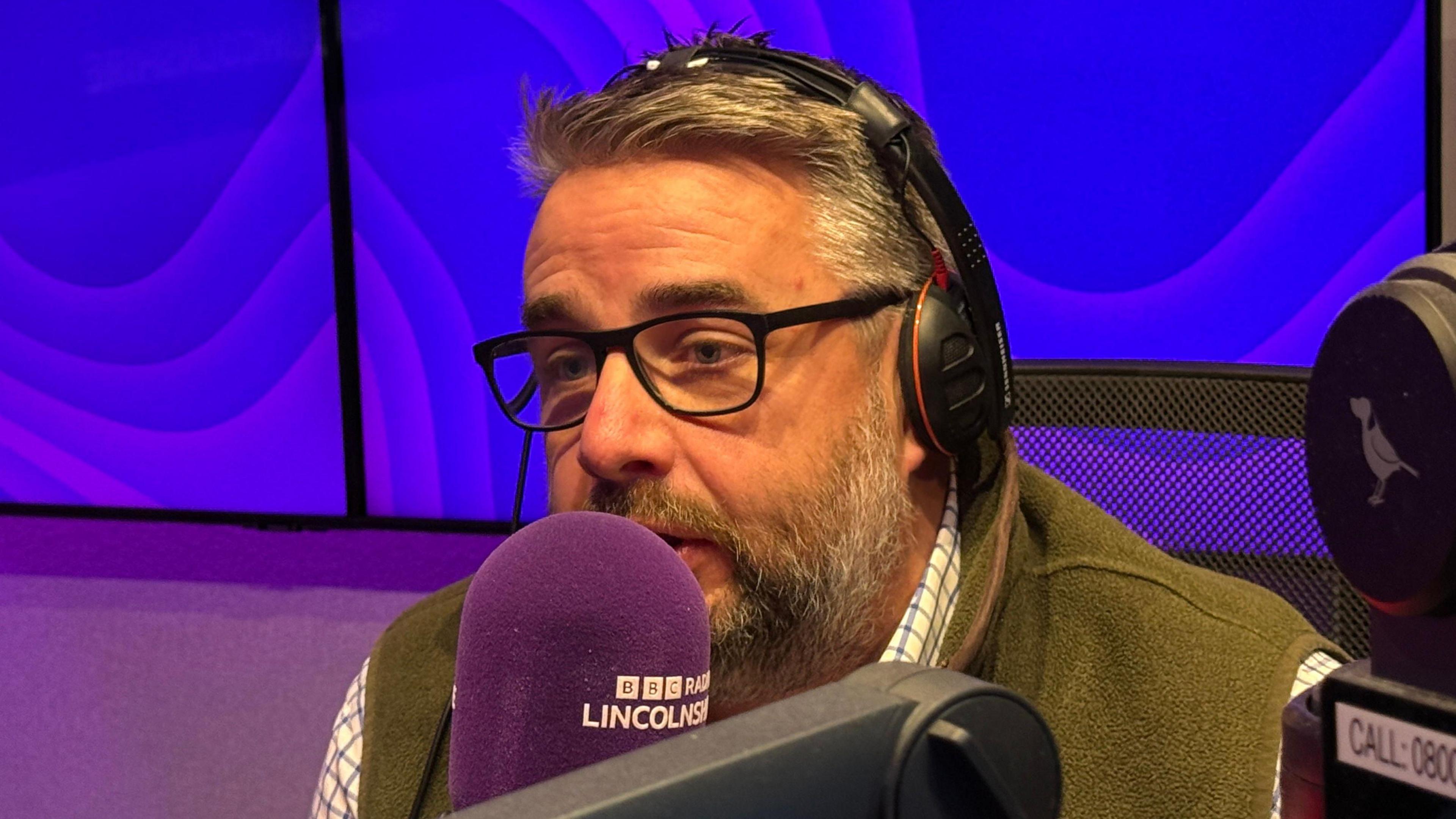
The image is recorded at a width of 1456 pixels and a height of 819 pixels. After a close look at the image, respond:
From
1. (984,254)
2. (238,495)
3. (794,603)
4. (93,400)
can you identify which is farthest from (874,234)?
(93,400)

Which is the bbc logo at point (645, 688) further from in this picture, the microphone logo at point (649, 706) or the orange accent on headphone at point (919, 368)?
the orange accent on headphone at point (919, 368)

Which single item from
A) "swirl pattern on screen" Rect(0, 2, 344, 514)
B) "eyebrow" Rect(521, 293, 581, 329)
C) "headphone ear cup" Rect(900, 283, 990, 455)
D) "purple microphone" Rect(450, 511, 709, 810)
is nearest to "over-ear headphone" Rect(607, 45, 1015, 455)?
"headphone ear cup" Rect(900, 283, 990, 455)

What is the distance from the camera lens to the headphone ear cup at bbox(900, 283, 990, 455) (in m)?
1.14

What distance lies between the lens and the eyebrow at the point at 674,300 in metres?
1.12

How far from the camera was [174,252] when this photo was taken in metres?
2.38

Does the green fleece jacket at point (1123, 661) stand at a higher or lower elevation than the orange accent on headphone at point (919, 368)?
lower

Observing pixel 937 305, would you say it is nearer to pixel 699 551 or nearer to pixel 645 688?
Answer: pixel 699 551

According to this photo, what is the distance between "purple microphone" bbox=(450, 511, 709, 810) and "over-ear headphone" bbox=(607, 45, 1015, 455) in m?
0.60

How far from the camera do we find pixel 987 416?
1167 mm

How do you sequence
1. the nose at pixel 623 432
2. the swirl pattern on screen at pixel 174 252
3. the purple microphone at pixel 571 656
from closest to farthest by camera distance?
the purple microphone at pixel 571 656
the nose at pixel 623 432
the swirl pattern on screen at pixel 174 252

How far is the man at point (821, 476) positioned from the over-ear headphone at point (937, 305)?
0.06 feet

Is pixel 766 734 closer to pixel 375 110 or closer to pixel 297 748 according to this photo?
pixel 375 110

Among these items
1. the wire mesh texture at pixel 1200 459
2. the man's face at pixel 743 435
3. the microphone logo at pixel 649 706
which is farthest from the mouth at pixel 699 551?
the microphone logo at pixel 649 706

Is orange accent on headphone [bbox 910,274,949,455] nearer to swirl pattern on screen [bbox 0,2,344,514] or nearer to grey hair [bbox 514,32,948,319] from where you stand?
grey hair [bbox 514,32,948,319]
